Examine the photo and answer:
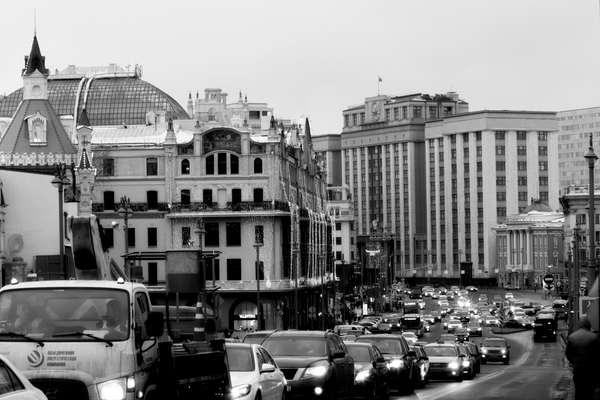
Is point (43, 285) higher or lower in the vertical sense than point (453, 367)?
Answer: higher

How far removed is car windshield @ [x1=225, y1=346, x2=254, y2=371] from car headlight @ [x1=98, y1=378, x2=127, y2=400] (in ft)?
21.7

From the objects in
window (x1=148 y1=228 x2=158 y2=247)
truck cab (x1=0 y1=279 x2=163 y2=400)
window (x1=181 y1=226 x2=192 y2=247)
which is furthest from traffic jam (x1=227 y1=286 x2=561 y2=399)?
window (x1=148 y1=228 x2=158 y2=247)

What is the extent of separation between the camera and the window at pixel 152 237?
103 m

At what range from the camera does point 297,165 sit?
113 meters

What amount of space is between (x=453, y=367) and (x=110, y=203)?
5919 centimetres

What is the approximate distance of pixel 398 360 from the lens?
37.1 metres

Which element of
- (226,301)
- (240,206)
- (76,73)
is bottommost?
(226,301)

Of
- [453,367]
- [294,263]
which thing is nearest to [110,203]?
[294,263]

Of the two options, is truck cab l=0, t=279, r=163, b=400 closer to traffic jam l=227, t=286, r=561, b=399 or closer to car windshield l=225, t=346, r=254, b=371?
traffic jam l=227, t=286, r=561, b=399

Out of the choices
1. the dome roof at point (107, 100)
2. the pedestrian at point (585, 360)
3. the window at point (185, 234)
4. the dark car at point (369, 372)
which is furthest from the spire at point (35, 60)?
the pedestrian at point (585, 360)

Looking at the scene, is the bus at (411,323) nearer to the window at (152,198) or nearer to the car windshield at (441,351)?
the window at (152,198)

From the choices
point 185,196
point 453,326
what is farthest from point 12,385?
point 453,326

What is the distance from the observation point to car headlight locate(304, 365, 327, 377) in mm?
27328

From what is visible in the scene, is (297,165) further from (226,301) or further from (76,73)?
(76,73)
